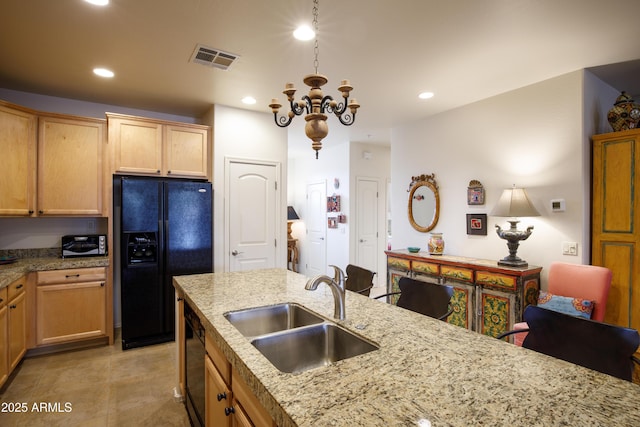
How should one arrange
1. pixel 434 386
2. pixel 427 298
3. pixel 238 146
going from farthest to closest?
pixel 238 146 < pixel 427 298 < pixel 434 386

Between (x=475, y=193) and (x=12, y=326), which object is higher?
(x=475, y=193)

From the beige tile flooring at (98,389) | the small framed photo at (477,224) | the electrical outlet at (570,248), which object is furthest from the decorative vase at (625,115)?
the beige tile flooring at (98,389)

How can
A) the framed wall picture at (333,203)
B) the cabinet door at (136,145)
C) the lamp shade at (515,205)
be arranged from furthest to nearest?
the framed wall picture at (333,203) → the cabinet door at (136,145) → the lamp shade at (515,205)

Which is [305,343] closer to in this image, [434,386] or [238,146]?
[434,386]

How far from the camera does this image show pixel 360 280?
2.75 m

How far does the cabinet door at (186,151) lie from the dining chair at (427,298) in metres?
2.72

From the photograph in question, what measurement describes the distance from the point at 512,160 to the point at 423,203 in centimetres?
120

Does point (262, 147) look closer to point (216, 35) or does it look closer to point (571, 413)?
point (216, 35)

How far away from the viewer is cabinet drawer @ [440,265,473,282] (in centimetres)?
328

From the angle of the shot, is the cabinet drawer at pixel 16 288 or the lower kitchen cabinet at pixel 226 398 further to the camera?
the cabinet drawer at pixel 16 288

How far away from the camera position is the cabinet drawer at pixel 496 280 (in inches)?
116

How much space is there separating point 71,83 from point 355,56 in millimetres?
2787

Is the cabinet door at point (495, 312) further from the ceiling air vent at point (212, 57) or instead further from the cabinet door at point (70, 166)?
the cabinet door at point (70, 166)

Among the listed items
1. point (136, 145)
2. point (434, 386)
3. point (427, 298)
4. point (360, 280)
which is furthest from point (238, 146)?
point (434, 386)
